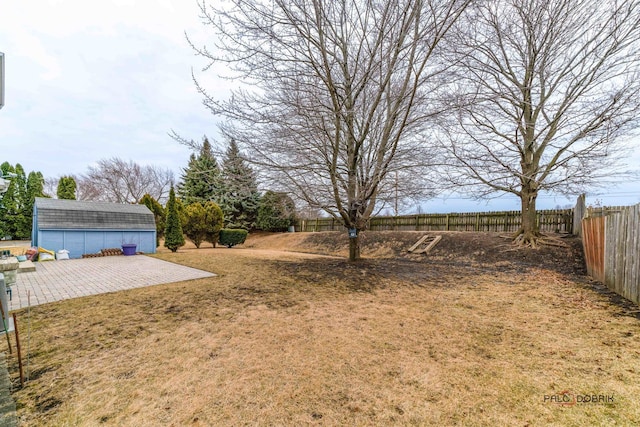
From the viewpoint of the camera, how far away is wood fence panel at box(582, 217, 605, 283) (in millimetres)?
5523

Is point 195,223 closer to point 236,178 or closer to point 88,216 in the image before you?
point 88,216

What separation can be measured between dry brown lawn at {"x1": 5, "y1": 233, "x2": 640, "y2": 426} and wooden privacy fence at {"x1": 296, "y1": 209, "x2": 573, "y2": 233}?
4589 mm

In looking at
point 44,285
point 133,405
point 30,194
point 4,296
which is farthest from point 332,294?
point 30,194

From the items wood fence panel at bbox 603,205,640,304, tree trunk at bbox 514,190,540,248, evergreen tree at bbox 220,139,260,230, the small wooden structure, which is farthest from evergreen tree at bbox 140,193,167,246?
wood fence panel at bbox 603,205,640,304

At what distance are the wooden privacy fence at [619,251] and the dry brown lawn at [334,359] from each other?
1.04ft

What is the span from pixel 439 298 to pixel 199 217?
16.0 metres

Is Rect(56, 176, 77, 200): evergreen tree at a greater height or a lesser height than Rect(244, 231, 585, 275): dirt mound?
greater

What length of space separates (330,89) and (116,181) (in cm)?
2958

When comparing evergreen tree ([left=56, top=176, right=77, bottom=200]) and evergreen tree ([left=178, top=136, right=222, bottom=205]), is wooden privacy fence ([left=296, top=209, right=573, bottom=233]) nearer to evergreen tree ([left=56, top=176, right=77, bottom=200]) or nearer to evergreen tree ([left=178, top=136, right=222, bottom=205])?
evergreen tree ([left=178, top=136, right=222, bottom=205])

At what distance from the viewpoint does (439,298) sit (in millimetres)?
4766

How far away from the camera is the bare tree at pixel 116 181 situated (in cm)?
2495

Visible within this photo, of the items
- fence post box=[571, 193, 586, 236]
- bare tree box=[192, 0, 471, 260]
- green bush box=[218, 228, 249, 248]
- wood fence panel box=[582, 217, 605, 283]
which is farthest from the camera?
green bush box=[218, 228, 249, 248]

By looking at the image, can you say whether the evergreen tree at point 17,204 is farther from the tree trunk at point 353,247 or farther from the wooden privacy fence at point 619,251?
the wooden privacy fence at point 619,251

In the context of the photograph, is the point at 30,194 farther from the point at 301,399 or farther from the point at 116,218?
the point at 301,399
